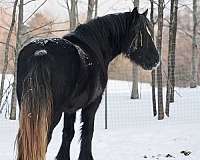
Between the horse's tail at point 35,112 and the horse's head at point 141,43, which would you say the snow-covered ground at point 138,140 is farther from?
the horse's tail at point 35,112

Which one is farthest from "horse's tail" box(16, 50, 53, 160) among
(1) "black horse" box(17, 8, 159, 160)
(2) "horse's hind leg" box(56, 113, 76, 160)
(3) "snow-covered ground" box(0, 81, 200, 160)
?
(3) "snow-covered ground" box(0, 81, 200, 160)

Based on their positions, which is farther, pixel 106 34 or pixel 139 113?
pixel 139 113

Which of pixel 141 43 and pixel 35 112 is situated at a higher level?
pixel 141 43

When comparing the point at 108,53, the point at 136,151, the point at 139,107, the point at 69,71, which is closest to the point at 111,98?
the point at 139,107

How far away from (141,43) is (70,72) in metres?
1.25

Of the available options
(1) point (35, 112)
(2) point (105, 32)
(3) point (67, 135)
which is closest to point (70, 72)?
(1) point (35, 112)

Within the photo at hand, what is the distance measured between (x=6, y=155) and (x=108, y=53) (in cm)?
213

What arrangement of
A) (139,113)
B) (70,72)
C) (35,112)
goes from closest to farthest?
1. (35,112)
2. (70,72)
3. (139,113)

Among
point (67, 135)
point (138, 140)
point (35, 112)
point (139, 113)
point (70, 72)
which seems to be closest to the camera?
point (35, 112)

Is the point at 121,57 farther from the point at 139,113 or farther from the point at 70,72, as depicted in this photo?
the point at 139,113

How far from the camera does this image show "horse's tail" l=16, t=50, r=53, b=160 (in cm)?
304

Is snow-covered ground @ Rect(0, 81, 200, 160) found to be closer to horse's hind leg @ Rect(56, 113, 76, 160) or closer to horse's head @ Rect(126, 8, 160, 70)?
horse's hind leg @ Rect(56, 113, 76, 160)

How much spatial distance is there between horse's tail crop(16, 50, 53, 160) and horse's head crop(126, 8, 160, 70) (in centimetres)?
148

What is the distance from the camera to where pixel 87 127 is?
4164mm
